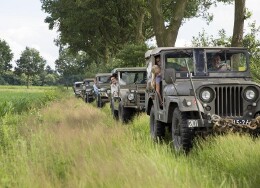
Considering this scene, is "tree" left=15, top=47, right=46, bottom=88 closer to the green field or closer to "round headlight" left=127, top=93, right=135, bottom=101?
"round headlight" left=127, top=93, right=135, bottom=101

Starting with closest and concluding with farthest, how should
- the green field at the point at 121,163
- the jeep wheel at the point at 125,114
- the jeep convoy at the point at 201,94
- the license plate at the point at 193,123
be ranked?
1. the green field at the point at 121,163
2. the license plate at the point at 193,123
3. the jeep convoy at the point at 201,94
4. the jeep wheel at the point at 125,114

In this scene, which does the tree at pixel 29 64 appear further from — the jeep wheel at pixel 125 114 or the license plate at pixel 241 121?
the license plate at pixel 241 121

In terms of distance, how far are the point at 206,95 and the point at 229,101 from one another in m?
0.44

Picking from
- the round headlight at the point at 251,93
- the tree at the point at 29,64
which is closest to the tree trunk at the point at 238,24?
the round headlight at the point at 251,93

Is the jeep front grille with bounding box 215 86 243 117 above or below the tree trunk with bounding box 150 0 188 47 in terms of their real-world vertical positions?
below

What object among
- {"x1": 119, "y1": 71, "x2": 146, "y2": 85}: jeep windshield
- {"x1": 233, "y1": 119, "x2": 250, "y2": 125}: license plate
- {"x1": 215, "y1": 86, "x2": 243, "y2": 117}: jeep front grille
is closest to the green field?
{"x1": 233, "y1": 119, "x2": 250, "y2": 125}: license plate

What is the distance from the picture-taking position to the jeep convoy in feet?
26.1

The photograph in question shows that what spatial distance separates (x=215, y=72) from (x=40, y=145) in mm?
3814

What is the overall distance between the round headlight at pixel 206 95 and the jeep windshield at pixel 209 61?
125 cm

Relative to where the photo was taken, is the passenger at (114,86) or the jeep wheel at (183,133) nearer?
the jeep wheel at (183,133)

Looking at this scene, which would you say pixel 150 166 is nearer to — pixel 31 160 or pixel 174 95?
pixel 31 160

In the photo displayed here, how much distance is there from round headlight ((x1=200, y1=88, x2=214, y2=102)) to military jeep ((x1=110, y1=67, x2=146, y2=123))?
5.70m

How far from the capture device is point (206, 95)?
8.09m

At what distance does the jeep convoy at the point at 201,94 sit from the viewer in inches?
313
